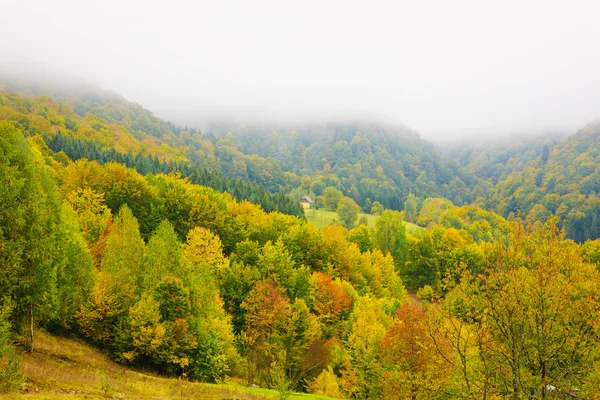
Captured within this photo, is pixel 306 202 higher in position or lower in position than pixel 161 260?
lower

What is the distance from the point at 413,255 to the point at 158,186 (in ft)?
185

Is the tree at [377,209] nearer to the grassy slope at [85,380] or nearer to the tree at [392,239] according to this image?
the tree at [392,239]

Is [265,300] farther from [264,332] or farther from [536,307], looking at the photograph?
[536,307]

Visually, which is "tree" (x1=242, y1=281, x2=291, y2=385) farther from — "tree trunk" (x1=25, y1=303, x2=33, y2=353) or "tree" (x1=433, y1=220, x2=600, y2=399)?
"tree" (x1=433, y1=220, x2=600, y2=399)

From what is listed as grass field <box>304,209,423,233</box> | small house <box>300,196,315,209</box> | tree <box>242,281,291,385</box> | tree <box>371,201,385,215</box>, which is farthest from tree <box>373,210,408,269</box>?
tree <box>371,201,385,215</box>

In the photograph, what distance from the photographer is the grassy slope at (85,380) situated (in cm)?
1659

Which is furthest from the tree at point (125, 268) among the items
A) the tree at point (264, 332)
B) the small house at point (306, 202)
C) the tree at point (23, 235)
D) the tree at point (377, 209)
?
the tree at point (377, 209)

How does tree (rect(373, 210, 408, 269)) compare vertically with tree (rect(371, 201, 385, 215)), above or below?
above

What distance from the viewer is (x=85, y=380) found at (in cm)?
1941

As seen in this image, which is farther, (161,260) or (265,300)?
(265,300)

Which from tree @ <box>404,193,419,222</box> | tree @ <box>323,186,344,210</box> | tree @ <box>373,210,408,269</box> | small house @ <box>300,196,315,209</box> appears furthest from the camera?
tree @ <box>404,193,419,222</box>

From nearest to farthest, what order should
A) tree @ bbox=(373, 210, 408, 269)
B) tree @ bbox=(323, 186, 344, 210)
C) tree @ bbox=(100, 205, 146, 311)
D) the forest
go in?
the forest < tree @ bbox=(100, 205, 146, 311) < tree @ bbox=(373, 210, 408, 269) < tree @ bbox=(323, 186, 344, 210)

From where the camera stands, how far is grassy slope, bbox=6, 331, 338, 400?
16594 millimetres

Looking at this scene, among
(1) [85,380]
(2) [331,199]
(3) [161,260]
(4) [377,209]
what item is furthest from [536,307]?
(4) [377,209]
